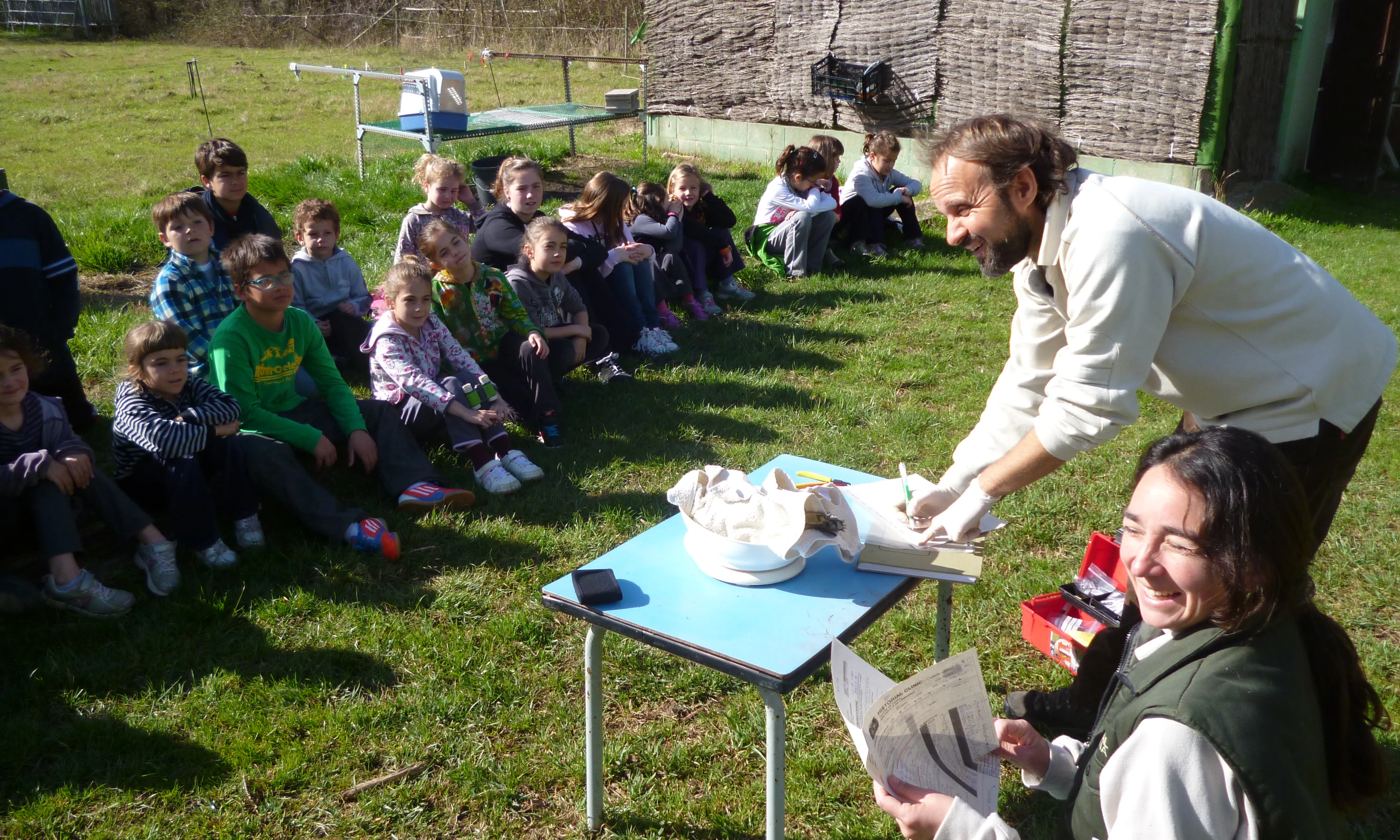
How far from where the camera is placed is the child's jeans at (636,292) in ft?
20.4

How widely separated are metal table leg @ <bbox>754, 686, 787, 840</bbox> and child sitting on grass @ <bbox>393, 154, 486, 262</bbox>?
4286 mm

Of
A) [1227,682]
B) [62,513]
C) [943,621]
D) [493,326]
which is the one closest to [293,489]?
[62,513]

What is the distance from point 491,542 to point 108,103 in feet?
53.0

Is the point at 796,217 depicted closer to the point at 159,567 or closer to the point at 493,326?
the point at 493,326

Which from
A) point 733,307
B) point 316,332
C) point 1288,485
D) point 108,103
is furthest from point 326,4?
point 1288,485

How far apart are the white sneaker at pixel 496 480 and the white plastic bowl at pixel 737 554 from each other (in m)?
2.20

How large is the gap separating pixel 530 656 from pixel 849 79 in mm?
8800

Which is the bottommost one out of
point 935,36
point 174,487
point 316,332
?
point 174,487

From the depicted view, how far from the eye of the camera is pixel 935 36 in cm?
1005

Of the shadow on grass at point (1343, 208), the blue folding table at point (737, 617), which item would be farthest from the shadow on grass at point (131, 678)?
the shadow on grass at point (1343, 208)

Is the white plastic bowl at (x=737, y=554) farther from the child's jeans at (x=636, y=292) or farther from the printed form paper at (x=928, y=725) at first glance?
the child's jeans at (x=636, y=292)

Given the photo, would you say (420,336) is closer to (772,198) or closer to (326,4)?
(772,198)

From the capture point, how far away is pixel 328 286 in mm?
5527

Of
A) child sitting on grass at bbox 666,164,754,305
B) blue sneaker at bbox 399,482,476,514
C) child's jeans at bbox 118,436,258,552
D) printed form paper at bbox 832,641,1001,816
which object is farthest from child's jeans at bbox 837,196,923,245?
printed form paper at bbox 832,641,1001,816
